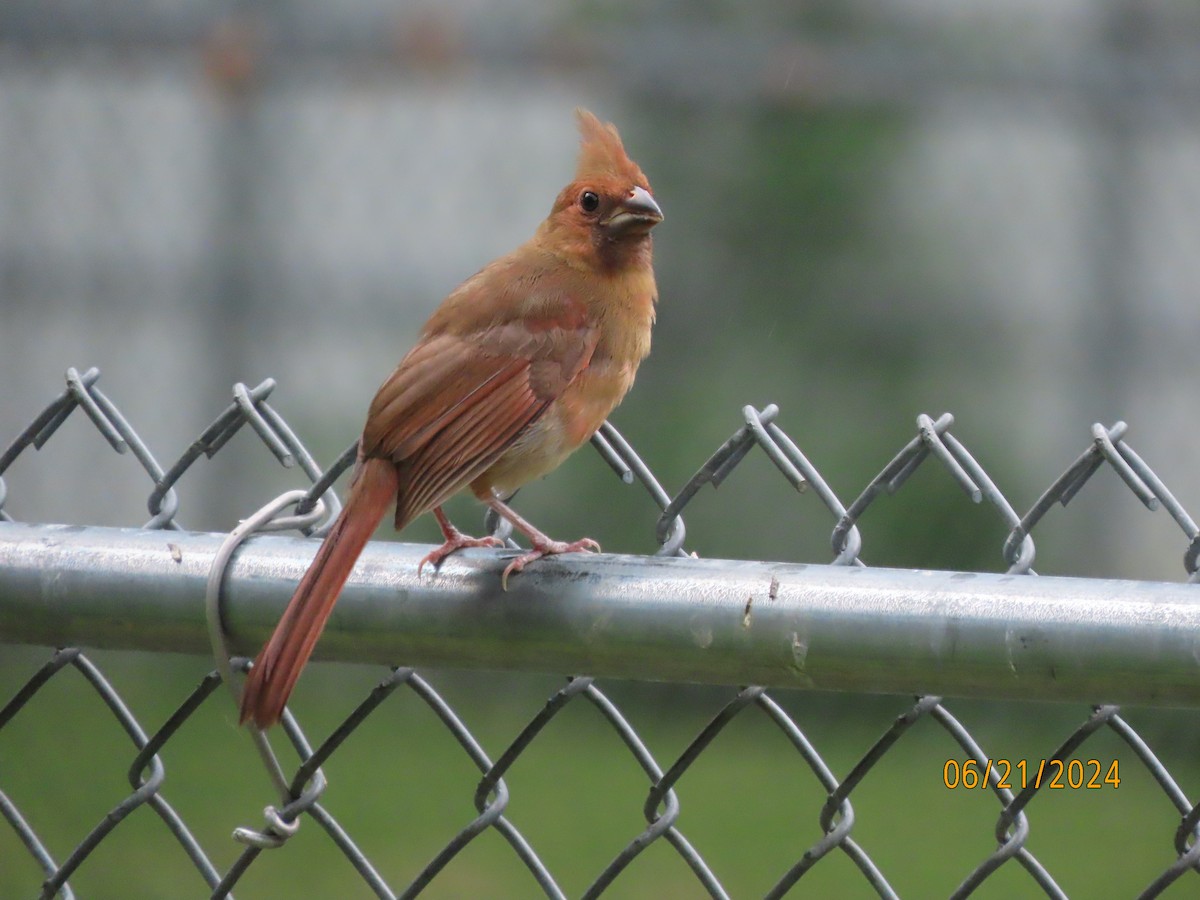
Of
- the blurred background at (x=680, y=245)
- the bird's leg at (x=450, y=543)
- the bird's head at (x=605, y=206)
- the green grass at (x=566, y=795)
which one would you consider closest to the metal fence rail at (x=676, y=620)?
the bird's leg at (x=450, y=543)

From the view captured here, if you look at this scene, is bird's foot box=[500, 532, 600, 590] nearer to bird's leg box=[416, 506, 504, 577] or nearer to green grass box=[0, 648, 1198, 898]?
bird's leg box=[416, 506, 504, 577]

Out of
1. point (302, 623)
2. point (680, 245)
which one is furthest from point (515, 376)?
point (680, 245)

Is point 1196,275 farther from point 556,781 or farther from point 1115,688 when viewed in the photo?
point 1115,688

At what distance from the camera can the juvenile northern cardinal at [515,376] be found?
2.22m

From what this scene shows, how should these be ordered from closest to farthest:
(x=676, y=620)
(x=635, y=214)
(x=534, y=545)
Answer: (x=676, y=620), (x=534, y=545), (x=635, y=214)

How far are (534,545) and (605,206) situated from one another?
95 cm

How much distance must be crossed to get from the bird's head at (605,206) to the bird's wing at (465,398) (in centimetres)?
29

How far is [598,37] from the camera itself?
6.03 metres

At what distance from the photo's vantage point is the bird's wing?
240cm

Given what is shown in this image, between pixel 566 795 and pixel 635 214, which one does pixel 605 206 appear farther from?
pixel 566 795

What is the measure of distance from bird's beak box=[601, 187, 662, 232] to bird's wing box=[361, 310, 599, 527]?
0.31 metres

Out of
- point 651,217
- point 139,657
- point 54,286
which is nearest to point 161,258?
point 54,286

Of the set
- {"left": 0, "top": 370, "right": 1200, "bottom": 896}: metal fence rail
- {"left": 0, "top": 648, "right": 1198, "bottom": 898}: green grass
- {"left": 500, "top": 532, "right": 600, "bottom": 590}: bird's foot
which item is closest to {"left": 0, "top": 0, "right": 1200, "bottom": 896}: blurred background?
{"left": 0, "top": 648, "right": 1198, "bottom": 898}: green grass

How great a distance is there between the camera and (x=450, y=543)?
226 centimetres
